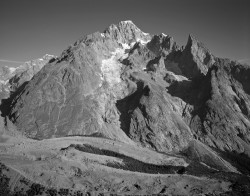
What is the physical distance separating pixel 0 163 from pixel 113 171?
6059 centimetres

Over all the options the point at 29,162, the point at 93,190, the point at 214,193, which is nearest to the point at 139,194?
the point at 93,190

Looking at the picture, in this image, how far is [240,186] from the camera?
179 metres

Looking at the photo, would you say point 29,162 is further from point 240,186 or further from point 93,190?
point 240,186

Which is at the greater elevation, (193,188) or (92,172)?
(92,172)

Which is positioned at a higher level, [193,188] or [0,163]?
[0,163]

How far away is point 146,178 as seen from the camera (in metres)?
187

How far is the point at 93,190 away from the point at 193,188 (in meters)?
51.3

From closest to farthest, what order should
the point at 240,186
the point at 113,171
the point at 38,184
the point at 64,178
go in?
the point at 38,184, the point at 64,178, the point at 240,186, the point at 113,171

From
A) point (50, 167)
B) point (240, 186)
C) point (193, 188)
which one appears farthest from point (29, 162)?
point (240, 186)

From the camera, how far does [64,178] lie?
549ft

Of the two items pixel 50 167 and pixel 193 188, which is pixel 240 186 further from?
pixel 50 167

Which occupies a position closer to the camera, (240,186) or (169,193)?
(169,193)

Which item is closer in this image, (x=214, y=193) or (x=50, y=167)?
(x=214, y=193)

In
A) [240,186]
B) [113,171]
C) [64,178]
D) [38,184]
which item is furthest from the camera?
[113,171]
